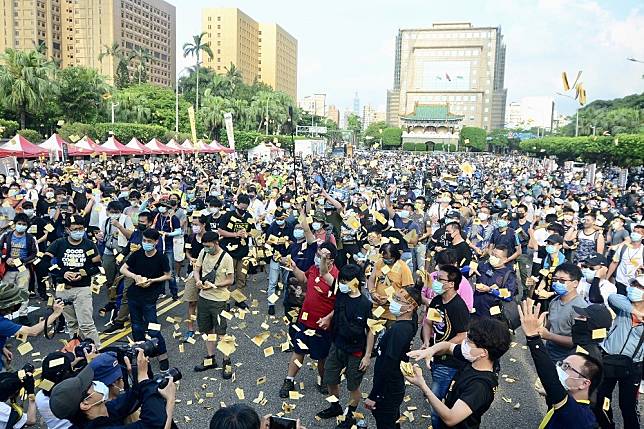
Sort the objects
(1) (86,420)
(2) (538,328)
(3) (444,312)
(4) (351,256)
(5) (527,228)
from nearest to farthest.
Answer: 1. (1) (86,420)
2. (2) (538,328)
3. (3) (444,312)
4. (4) (351,256)
5. (5) (527,228)

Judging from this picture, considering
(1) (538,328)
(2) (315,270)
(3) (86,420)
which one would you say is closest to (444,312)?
(1) (538,328)

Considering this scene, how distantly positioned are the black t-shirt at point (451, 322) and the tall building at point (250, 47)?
120053 mm

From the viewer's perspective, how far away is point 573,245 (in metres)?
8.82

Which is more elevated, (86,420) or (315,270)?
(315,270)

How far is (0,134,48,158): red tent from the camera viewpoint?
2034 cm

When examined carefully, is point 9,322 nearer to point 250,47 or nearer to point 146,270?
point 146,270

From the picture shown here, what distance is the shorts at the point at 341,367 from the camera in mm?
4777

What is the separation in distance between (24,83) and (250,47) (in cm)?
11606

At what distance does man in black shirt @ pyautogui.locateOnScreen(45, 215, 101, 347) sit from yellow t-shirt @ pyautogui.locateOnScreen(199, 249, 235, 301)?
1.28 m

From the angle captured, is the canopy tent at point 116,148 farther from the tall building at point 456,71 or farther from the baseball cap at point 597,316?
the tall building at point 456,71

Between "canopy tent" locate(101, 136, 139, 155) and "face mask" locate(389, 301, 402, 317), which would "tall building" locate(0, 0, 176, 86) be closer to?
"canopy tent" locate(101, 136, 139, 155)

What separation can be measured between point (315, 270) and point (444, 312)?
1.54 m

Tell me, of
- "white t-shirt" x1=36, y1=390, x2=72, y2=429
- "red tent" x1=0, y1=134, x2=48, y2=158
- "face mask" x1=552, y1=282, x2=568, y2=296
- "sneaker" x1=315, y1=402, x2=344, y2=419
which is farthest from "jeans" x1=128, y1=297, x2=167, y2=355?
"red tent" x1=0, y1=134, x2=48, y2=158

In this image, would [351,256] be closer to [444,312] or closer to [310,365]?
[310,365]
